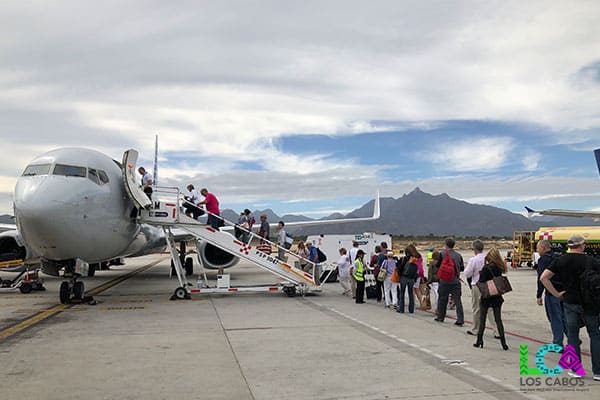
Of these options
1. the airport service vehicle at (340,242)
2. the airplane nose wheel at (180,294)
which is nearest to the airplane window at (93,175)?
the airplane nose wheel at (180,294)

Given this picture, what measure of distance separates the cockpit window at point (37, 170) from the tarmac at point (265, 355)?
3.28m

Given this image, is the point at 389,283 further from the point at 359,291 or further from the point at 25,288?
the point at 25,288

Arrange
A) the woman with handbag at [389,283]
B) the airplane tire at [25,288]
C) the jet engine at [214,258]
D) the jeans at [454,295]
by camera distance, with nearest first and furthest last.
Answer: the jeans at [454,295], the woman with handbag at [389,283], the airplane tire at [25,288], the jet engine at [214,258]

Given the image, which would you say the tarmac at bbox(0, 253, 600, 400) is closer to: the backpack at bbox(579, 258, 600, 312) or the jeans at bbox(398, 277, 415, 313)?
the jeans at bbox(398, 277, 415, 313)

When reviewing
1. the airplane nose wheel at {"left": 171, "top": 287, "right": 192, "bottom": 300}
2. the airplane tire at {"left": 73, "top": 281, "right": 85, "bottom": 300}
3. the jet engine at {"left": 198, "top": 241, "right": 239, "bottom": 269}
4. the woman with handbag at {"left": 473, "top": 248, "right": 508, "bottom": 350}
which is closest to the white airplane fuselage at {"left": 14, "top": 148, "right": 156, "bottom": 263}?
the airplane tire at {"left": 73, "top": 281, "right": 85, "bottom": 300}

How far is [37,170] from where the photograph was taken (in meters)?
12.1

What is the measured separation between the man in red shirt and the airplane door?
7.37ft

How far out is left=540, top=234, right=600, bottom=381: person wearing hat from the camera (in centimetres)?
630

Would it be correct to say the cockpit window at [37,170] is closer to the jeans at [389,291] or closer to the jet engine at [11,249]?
the jet engine at [11,249]

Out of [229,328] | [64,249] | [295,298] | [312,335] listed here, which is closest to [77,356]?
[229,328]

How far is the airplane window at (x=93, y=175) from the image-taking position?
12648 mm

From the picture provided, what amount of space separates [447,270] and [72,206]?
27.0ft

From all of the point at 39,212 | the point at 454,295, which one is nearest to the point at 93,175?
the point at 39,212

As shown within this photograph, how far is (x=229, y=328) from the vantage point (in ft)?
32.9
